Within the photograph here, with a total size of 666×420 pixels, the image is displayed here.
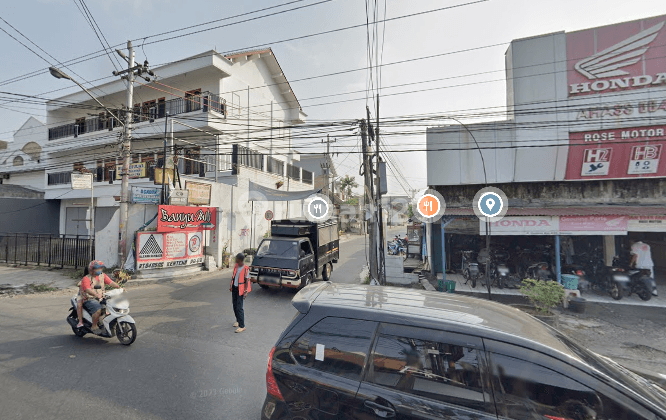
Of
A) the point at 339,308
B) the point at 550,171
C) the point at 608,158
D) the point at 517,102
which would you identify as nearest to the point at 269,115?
the point at 517,102

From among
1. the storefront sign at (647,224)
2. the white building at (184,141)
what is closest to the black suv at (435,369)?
the storefront sign at (647,224)

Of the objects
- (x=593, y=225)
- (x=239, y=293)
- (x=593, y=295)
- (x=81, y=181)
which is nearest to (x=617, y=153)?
(x=593, y=225)

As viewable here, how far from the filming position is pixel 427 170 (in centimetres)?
1117

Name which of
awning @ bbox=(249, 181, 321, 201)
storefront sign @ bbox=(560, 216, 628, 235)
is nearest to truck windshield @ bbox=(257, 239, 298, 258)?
awning @ bbox=(249, 181, 321, 201)

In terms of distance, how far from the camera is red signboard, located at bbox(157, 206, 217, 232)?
→ 1062 centimetres

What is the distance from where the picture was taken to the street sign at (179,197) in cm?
1111

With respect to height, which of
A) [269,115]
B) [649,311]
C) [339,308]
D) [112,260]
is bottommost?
[649,311]

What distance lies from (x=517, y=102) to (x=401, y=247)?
426 inches

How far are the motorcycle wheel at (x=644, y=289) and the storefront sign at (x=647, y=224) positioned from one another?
1.60 meters

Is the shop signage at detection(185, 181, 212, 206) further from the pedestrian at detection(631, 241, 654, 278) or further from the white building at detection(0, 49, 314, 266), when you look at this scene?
the pedestrian at detection(631, 241, 654, 278)

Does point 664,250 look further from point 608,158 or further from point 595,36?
point 595,36

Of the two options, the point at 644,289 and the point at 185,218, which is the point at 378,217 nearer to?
the point at 185,218

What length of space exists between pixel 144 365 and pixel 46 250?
1282 cm

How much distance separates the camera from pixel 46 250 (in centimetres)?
1212
